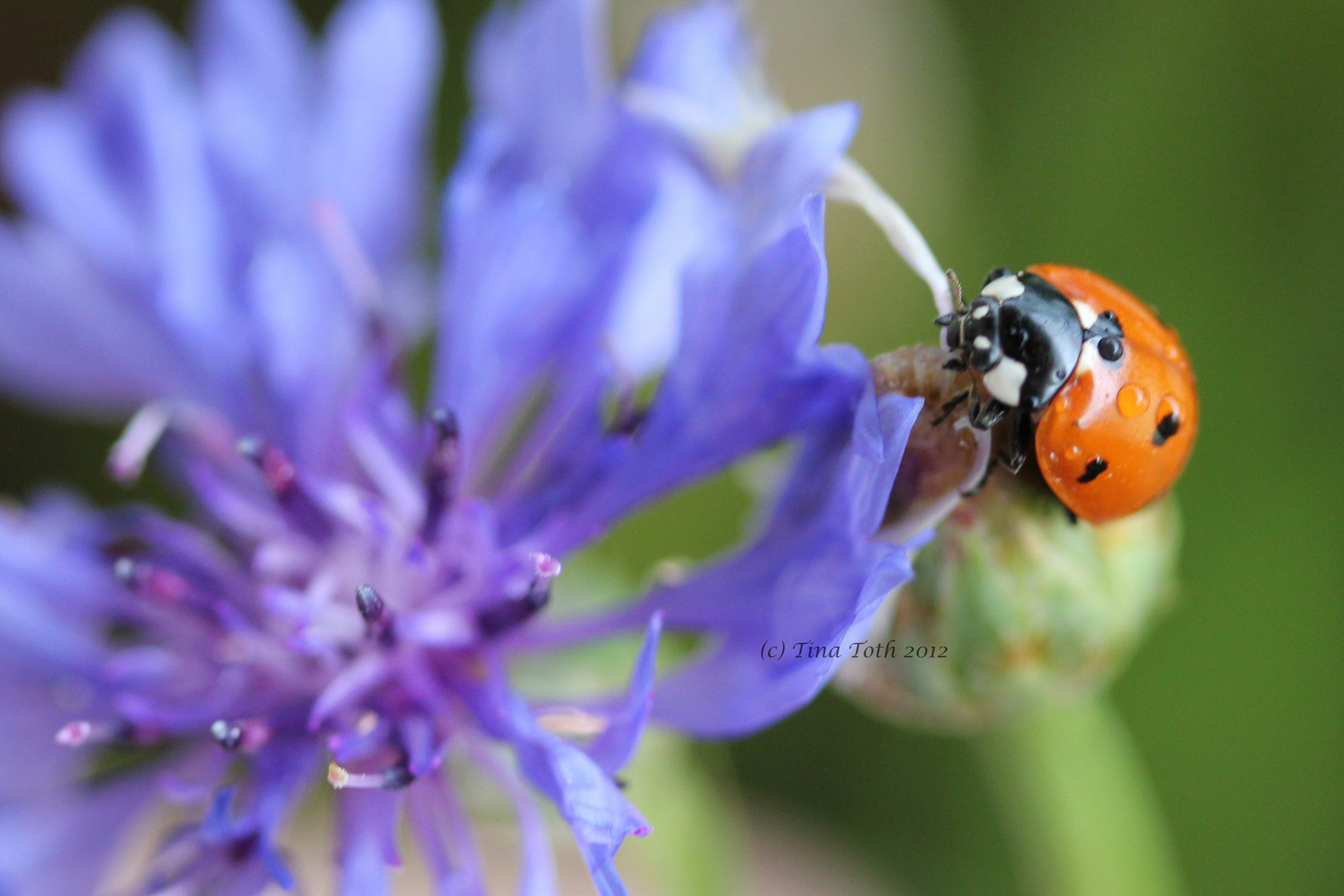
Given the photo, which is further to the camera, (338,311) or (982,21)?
(982,21)

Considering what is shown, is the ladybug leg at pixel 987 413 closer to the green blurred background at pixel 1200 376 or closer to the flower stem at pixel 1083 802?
the flower stem at pixel 1083 802

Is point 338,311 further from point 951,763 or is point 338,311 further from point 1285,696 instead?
point 1285,696

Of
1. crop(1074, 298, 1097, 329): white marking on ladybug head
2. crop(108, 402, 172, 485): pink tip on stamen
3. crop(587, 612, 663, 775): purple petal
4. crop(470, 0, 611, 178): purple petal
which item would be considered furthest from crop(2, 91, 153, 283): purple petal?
crop(1074, 298, 1097, 329): white marking on ladybug head

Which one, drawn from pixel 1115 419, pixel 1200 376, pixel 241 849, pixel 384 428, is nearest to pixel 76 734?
pixel 241 849

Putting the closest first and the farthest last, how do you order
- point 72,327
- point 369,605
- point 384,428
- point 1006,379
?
1. point 1006,379
2. point 369,605
3. point 384,428
4. point 72,327

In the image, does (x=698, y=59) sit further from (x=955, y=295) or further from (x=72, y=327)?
(x=72, y=327)

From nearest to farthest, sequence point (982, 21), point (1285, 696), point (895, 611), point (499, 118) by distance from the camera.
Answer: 1. point (895, 611)
2. point (499, 118)
3. point (1285, 696)
4. point (982, 21)

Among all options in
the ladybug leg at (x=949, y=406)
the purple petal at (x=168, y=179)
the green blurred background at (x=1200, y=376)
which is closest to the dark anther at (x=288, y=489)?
the purple petal at (x=168, y=179)

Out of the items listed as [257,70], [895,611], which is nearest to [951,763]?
[895,611]
